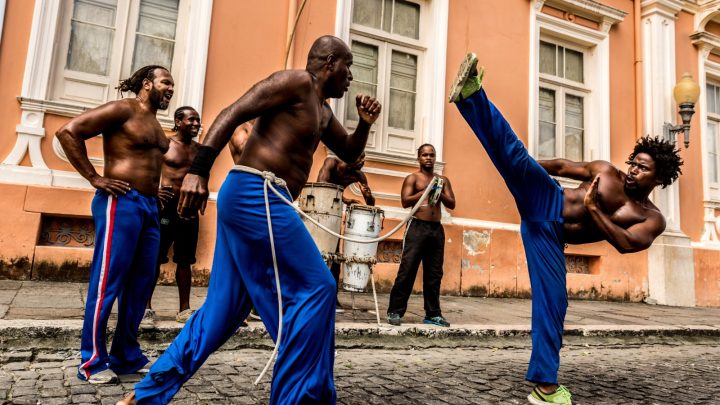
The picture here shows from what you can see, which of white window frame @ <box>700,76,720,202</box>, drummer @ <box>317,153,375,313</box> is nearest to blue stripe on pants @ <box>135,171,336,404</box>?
drummer @ <box>317,153,375,313</box>

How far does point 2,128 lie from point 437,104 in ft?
19.0

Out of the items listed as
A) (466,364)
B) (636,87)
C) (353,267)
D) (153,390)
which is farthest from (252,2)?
(636,87)

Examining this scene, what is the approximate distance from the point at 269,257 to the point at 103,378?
1575 mm

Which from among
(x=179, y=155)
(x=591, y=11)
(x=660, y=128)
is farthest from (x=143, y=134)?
(x=660, y=128)

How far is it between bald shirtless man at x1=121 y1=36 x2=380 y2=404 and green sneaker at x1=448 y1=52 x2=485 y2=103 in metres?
0.93

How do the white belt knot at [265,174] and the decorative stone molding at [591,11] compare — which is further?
the decorative stone molding at [591,11]

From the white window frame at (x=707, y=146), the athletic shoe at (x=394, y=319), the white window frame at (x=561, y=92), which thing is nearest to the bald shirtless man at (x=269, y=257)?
the athletic shoe at (x=394, y=319)

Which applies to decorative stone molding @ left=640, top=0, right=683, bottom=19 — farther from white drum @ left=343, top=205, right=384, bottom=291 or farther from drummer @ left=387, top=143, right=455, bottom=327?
white drum @ left=343, top=205, right=384, bottom=291

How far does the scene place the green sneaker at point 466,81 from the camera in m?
2.92

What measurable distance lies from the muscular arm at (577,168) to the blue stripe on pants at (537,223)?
1.66 ft

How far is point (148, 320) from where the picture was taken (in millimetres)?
4047

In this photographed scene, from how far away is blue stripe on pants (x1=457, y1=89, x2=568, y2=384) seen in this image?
10.1 ft

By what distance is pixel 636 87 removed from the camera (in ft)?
32.2

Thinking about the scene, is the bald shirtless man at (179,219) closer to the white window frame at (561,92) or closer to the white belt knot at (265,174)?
the white belt knot at (265,174)
